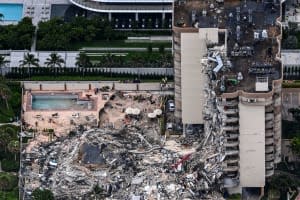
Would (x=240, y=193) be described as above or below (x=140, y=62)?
below

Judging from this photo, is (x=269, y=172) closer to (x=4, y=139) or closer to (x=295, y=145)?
(x=295, y=145)

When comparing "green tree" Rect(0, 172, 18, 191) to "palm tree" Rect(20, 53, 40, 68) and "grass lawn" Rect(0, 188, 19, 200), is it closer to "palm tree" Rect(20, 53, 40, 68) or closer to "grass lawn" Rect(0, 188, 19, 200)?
"grass lawn" Rect(0, 188, 19, 200)

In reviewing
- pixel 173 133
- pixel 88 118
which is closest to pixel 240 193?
pixel 173 133

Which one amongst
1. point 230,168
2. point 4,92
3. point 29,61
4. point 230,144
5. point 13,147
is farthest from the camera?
point 29,61

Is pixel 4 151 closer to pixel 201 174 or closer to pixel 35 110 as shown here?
pixel 35 110

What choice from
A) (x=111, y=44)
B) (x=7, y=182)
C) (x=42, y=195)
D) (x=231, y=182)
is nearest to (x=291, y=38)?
(x=111, y=44)

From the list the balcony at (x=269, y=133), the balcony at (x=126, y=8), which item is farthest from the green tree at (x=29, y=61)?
the balcony at (x=269, y=133)
